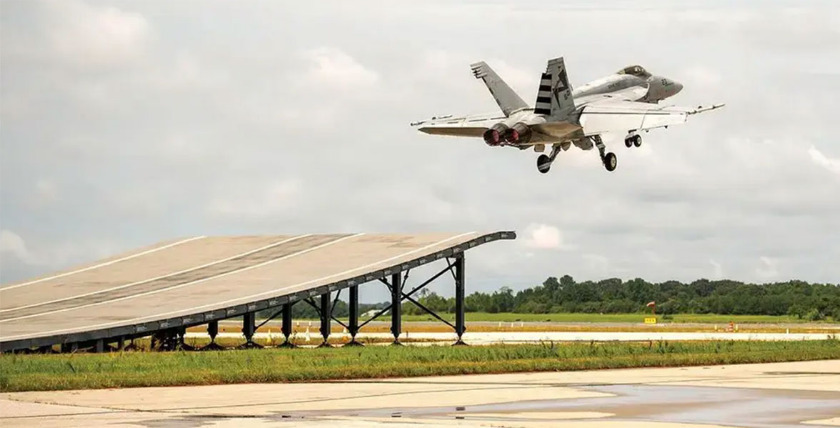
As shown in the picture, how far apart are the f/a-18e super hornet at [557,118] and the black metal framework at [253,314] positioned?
8.22 m

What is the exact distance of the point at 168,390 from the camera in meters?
30.7

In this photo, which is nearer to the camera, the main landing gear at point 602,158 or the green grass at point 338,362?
the green grass at point 338,362

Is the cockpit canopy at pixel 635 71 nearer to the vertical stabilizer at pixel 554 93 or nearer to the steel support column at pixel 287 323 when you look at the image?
the vertical stabilizer at pixel 554 93

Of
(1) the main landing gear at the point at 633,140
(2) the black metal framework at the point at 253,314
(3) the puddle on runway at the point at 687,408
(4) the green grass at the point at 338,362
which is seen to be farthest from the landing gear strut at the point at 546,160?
(3) the puddle on runway at the point at 687,408

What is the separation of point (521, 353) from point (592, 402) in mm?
15985

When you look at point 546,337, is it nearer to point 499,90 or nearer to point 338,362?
point 499,90

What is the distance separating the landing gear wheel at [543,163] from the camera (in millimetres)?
46272

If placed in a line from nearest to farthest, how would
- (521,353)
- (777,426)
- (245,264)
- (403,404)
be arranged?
(777,426) → (403,404) → (521,353) → (245,264)

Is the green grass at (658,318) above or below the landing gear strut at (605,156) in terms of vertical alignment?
below

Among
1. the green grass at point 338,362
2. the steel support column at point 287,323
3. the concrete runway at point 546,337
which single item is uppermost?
the steel support column at point 287,323

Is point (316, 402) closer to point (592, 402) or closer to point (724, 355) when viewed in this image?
point (592, 402)

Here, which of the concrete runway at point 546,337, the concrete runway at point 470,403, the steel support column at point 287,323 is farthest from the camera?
the concrete runway at point 546,337

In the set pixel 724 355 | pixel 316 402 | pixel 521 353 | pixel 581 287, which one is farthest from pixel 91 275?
pixel 581 287

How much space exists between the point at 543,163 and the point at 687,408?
2148 centimetres
